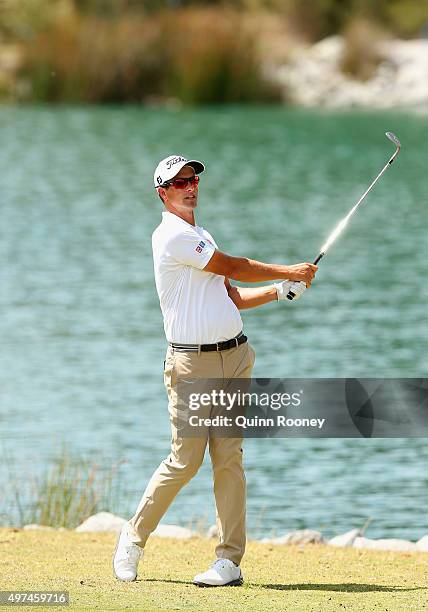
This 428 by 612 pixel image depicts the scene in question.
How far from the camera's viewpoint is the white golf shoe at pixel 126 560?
6637 mm

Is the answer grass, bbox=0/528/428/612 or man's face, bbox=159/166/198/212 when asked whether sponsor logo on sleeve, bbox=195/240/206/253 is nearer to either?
man's face, bbox=159/166/198/212

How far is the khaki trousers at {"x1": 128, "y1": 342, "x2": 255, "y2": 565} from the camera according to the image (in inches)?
258

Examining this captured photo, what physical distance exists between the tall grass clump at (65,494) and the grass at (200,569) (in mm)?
1170

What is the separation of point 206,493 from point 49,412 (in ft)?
9.90

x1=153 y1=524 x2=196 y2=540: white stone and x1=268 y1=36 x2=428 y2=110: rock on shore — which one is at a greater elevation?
x1=268 y1=36 x2=428 y2=110: rock on shore

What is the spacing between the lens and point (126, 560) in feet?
21.8

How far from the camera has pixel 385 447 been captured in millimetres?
12977

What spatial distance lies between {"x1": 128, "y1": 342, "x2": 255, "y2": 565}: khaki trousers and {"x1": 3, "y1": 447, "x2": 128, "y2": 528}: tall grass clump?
3101 mm

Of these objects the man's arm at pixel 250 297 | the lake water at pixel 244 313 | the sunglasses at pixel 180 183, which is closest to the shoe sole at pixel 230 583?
the man's arm at pixel 250 297

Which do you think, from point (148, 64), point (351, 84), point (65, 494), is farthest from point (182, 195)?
point (351, 84)

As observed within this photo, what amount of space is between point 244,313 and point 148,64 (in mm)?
34213

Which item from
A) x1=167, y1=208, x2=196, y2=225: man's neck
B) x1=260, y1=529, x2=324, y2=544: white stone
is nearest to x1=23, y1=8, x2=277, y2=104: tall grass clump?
x1=260, y1=529, x2=324, y2=544: white stone

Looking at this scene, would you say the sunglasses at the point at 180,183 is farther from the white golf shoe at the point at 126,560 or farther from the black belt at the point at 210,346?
the white golf shoe at the point at 126,560

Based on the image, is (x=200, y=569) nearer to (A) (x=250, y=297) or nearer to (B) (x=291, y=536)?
(A) (x=250, y=297)
